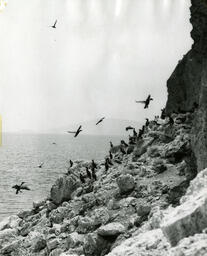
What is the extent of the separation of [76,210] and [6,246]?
411 centimetres

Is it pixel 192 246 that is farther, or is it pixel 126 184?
pixel 126 184

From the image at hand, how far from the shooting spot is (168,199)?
14.8m

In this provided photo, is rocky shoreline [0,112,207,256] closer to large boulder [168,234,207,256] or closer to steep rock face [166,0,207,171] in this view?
large boulder [168,234,207,256]

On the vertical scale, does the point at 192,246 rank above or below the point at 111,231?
above

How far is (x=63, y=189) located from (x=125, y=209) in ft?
24.2

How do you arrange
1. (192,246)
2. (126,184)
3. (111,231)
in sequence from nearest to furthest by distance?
(192,246)
(111,231)
(126,184)

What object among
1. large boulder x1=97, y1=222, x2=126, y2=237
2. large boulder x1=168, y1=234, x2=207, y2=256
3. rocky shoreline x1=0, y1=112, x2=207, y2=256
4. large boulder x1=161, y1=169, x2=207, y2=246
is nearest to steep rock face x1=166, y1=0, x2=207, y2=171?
rocky shoreline x1=0, y1=112, x2=207, y2=256

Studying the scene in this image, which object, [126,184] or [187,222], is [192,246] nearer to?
[187,222]

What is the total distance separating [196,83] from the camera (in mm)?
28578

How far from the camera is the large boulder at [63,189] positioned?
22734 millimetres

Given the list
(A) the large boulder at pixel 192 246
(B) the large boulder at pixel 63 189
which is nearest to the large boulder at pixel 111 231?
(A) the large boulder at pixel 192 246

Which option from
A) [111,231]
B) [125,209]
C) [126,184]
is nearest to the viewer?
[111,231]

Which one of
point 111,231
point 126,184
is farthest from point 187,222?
point 126,184

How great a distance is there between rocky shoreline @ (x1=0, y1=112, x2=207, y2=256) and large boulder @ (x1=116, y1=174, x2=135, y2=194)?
47 mm
